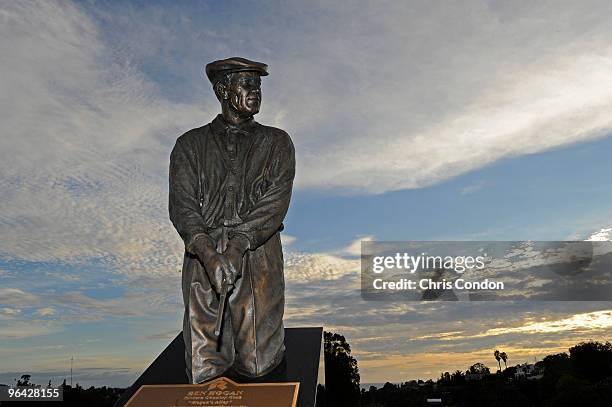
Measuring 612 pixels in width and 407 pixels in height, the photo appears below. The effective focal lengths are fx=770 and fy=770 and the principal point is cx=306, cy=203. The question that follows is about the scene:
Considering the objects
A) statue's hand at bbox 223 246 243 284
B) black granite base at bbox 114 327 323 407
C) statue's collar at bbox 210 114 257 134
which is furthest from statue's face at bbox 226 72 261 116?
black granite base at bbox 114 327 323 407

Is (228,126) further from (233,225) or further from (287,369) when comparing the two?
(287,369)

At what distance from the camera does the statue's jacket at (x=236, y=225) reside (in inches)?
347

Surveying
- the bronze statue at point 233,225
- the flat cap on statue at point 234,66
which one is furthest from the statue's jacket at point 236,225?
the flat cap on statue at point 234,66

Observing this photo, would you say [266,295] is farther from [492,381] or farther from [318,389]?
[492,381]

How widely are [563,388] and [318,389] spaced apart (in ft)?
110

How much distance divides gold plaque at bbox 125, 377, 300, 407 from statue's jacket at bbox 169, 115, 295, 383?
0.83ft

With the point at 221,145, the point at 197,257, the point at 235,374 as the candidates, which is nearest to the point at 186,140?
the point at 221,145

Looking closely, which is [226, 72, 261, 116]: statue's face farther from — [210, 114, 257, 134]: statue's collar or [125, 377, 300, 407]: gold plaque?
[125, 377, 300, 407]: gold plaque

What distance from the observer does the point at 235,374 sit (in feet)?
28.9

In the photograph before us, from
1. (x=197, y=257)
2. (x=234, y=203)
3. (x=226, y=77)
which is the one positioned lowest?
(x=197, y=257)

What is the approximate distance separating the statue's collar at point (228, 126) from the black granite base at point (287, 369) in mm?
2842

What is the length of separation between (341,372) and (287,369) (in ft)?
20.0

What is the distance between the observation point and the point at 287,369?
29.6ft

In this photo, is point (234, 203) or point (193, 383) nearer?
point (193, 383)
